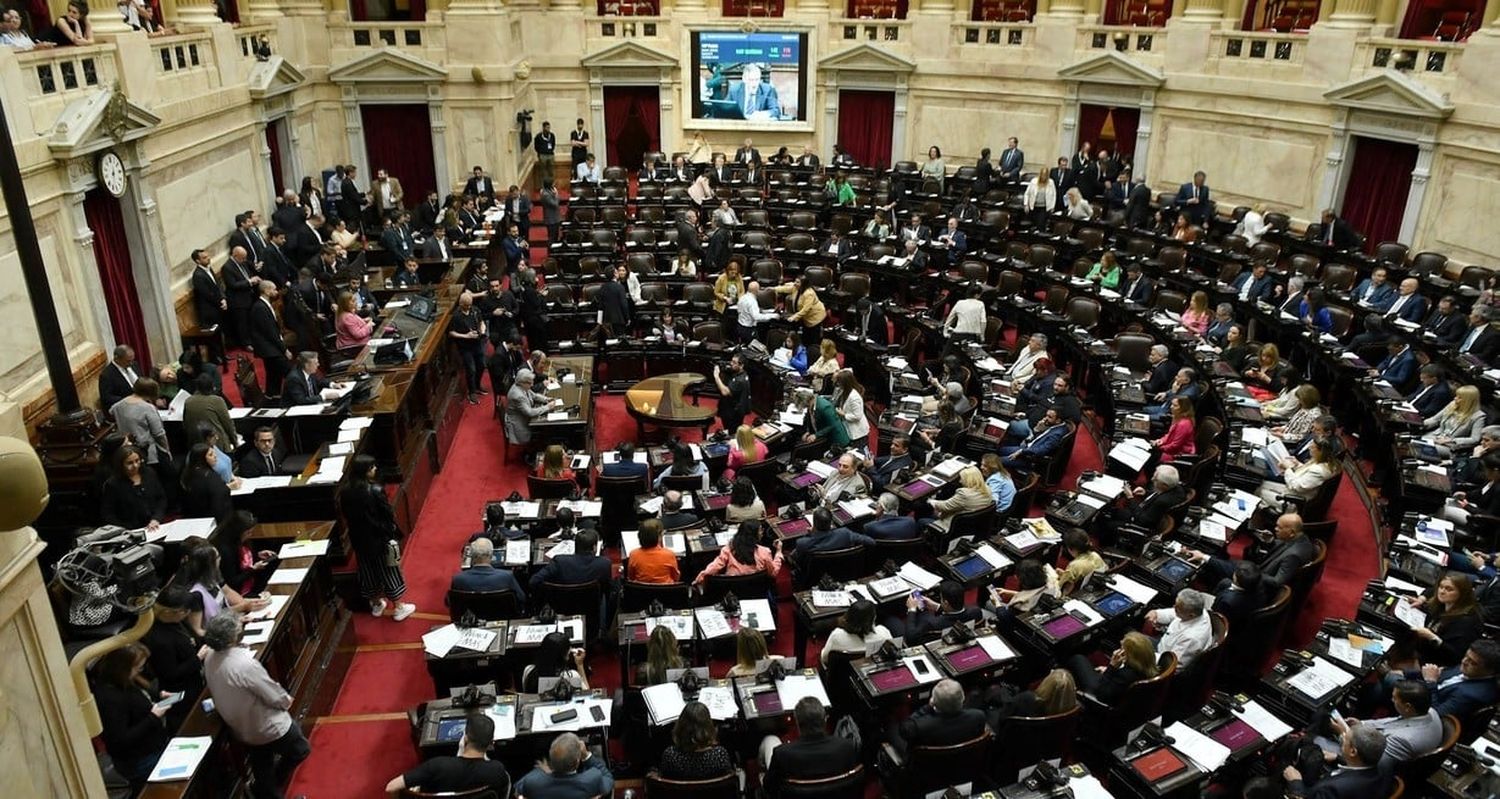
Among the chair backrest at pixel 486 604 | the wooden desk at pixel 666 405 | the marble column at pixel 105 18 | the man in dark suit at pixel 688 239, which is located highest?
the marble column at pixel 105 18

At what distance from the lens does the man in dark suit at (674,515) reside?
9.80 meters

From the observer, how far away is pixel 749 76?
26922 mm

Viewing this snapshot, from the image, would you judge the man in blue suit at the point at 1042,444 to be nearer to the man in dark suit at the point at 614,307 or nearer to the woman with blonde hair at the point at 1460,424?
the woman with blonde hair at the point at 1460,424

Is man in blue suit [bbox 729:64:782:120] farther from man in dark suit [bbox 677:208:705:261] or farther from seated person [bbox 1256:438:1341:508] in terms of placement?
seated person [bbox 1256:438:1341:508]

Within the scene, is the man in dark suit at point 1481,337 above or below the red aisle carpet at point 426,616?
above

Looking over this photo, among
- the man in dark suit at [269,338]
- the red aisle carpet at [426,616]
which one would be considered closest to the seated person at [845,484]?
the red aisle carpet at [426,616]

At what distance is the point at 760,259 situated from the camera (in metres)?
18.0

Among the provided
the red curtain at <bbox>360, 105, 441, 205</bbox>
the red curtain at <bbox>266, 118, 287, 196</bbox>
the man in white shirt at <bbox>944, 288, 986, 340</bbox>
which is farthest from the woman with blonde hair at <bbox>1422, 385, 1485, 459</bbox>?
the red curtain at <bbox>360, 105, 441, 205</bbox>

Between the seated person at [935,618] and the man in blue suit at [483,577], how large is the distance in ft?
10.6

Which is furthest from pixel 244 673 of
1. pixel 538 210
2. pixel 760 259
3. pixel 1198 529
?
pixel 538 210

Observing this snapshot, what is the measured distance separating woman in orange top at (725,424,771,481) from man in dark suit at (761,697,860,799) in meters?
4.96

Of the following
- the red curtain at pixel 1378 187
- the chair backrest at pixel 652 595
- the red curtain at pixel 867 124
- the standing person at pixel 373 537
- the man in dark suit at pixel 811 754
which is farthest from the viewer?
the red curtain at pixel 867 124

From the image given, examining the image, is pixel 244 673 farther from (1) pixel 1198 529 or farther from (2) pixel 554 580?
(1) pixel 1198 529

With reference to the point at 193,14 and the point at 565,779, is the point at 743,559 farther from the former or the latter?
the point at 193,14
